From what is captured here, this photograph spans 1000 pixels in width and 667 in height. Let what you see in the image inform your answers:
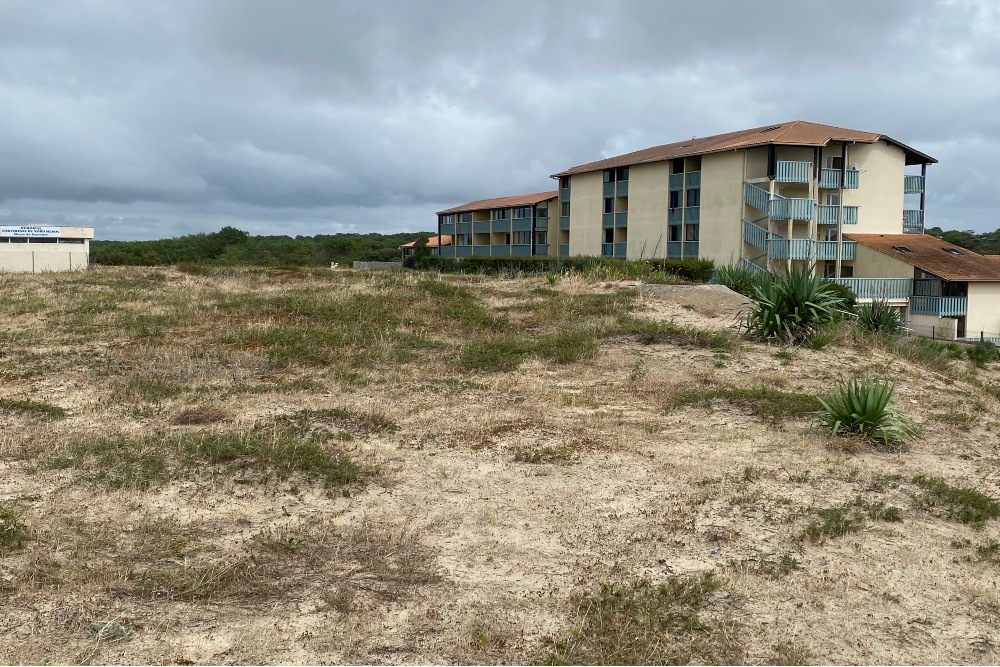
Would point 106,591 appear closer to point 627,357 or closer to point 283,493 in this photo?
Answer: point 283,493

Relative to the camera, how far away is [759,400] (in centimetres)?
1170

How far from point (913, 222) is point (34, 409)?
4845 centimetres

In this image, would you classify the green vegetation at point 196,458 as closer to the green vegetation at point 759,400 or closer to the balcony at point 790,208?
the green vegetation at point 759,400

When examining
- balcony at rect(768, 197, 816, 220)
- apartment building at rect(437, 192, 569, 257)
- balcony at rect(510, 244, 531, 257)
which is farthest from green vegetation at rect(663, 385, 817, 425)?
balcony at rect(510, 244, 531, 257)

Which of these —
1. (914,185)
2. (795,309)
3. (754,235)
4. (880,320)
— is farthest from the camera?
(914,185)

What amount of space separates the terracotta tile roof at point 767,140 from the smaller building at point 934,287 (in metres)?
6.22

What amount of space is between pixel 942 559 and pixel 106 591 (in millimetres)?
6601

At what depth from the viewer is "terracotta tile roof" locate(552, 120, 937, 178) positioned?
39.3 m

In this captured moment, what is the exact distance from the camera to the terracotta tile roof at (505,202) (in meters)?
60.9

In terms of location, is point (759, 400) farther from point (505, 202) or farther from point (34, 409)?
point (505, 202)

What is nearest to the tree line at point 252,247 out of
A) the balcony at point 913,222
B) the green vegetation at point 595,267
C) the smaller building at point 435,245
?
the smaller building at point 435,245

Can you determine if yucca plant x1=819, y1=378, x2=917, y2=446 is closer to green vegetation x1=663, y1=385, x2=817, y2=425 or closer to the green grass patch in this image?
green vegetation x1=663, y1=385, x2=817, y2=425

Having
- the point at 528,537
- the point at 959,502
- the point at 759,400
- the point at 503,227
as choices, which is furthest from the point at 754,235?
the point at 528,537

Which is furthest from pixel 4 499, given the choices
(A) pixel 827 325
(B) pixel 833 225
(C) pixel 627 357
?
(B) pixel 833 225
